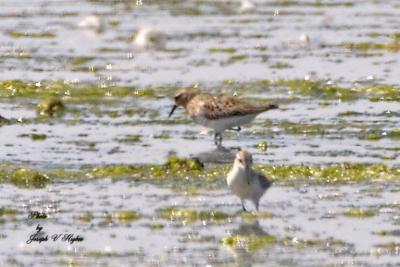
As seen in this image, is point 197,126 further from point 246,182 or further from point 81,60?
point 81,60

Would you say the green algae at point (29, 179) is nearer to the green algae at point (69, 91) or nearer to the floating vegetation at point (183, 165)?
the floating vegetation at point (183, 165)

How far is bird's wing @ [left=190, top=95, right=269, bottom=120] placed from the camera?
25203 mm

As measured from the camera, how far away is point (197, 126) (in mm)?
27109

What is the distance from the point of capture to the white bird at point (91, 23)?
4038cm

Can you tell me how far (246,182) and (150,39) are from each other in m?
18.4

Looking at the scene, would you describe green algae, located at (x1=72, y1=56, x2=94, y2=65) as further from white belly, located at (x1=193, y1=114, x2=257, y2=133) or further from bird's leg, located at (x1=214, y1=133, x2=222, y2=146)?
white belly, located at (x1=193, y1=114, x2=257, y2=133)

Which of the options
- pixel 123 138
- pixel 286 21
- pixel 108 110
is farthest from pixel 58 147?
pixel 286 21

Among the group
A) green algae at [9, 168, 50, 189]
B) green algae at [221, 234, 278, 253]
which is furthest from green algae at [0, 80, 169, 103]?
green algae at [221, 234, 278, 253]

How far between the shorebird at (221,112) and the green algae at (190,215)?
5593 millimetres

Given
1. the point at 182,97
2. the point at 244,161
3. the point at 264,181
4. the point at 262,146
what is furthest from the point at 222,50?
the point at 244,161

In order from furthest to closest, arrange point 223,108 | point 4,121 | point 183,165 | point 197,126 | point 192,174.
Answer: point 197,126
point 4,121
point 223,108
point 183,165
point 192,174

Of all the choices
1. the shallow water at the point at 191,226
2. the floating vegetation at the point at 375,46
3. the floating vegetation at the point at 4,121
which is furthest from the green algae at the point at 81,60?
the shallow water at the point at 191,226

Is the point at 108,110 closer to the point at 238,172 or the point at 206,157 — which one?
the point at 206,157

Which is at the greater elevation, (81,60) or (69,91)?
(69,91)
